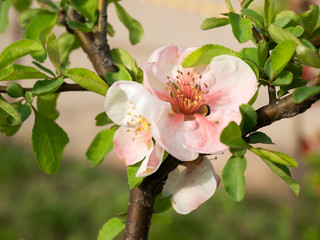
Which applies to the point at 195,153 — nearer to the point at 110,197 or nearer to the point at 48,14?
the point at 48,14

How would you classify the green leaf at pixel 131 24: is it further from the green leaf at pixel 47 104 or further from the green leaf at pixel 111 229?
the green leaf at pixel 111 229

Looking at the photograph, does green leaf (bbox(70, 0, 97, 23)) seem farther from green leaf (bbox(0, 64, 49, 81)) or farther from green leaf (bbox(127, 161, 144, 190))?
green leaf (bbox(127, 161, 144, 190))

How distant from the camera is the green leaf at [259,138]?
457 mm

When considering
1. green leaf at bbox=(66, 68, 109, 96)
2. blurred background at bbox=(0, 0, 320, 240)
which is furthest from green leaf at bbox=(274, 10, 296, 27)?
blurred background at bbox=(0, 0, 320, 240)

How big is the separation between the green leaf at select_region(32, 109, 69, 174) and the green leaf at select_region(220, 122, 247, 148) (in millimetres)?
267

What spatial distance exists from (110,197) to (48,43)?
245cm

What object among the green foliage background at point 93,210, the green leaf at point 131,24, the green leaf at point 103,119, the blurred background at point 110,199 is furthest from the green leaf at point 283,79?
the green foliage background at point 93,210

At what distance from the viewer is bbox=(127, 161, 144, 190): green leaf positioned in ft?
1.57

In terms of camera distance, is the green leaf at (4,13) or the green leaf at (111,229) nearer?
the green leaf at (111,229)

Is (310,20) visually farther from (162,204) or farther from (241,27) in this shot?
(162,204)

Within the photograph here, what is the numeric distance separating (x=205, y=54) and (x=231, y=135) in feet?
0.33

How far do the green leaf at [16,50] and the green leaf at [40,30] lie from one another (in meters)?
0.02

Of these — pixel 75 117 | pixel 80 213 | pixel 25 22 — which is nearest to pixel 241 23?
pixel 25 22

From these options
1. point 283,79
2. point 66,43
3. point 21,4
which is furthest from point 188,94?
point 21,4
